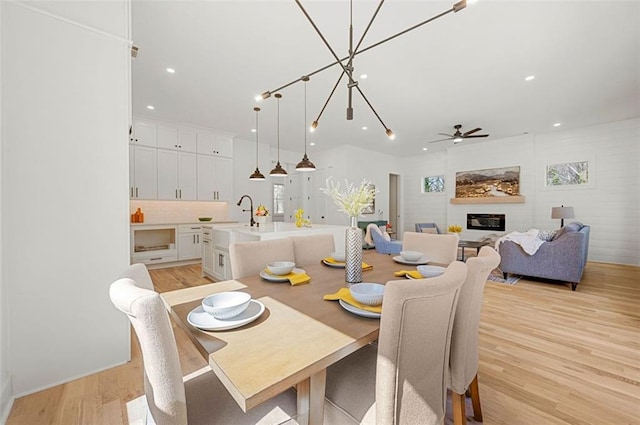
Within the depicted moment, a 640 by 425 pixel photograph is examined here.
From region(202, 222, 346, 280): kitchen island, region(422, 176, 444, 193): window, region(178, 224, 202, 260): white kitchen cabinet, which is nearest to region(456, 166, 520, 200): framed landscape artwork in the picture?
region(422, 176, 444, 193): window

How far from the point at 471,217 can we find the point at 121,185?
7.83 meters

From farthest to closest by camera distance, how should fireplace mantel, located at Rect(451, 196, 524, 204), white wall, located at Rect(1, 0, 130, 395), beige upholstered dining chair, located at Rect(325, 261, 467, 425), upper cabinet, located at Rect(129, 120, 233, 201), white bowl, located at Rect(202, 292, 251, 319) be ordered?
fireplace mantel, located at Rect(451, 196, 524, 204)
upper cabinet, located at Rect(129, 120, 233, 201)
white wall, located at Rect(1, 0, 130, 395)
white bowl, located at Rect(202, 292, 251, 319)
beige upholstered dining chair, located at Rect(325, 261, 467, 425)

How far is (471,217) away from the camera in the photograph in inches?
286

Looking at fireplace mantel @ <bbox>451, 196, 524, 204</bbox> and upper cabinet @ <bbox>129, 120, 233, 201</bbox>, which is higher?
upper cabinet @ <bbox>129, 120, 233, 201</bbox>

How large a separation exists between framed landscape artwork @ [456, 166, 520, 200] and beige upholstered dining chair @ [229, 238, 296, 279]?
22.6ft

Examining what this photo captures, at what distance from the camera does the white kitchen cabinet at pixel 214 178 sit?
225 inches

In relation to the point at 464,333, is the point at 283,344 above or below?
above

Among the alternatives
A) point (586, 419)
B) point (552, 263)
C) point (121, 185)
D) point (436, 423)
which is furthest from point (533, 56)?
point (121, 185)

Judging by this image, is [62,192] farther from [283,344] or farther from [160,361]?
[283,344]

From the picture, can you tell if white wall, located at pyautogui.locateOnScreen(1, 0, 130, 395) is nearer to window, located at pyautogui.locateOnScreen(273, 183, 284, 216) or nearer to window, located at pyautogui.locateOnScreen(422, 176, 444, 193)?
window, located at pyautogui.locateOnScreen(273, 183, 284, 216)

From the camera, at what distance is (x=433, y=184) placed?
8.33 metres

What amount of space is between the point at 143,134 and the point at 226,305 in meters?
5.28

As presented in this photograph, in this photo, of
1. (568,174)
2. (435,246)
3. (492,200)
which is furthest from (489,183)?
(435,246)

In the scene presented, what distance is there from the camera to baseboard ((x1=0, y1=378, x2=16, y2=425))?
4.59ft
